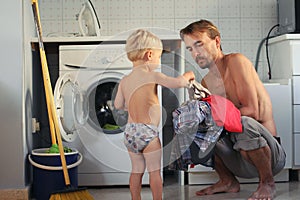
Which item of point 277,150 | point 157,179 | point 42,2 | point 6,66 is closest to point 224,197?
point 277,150

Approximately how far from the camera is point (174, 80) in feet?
8.55

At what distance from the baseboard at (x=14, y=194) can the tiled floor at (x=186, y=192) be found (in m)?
0.39

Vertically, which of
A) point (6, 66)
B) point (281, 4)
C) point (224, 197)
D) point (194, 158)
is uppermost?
point (281, 4)

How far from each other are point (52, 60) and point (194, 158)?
144 cm

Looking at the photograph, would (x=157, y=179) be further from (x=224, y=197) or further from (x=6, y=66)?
(x=6, y=66)


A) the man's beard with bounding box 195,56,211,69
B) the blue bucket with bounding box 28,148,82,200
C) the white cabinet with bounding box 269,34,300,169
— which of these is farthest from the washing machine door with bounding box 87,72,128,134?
the white cabinet with bounding box 269,34,300,169

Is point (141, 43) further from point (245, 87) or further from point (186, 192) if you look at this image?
point (186, 192)

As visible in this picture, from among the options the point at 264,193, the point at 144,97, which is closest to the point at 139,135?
the point at 144,97

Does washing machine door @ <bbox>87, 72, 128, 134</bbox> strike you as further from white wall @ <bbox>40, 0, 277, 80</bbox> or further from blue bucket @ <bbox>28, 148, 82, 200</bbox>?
white wall @ <bbox>40, 0, 277, 80</bbox>

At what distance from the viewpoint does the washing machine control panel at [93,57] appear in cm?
305

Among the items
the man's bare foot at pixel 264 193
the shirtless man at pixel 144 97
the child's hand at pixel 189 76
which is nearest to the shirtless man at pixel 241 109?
the man's bare foot at pixel 264 193

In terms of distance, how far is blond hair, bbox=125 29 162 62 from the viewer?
8.36 feet

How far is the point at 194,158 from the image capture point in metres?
3.07

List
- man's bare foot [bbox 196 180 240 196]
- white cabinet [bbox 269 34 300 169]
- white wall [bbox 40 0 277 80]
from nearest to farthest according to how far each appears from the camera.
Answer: man's bare foot [bbox 196 180 240 196] → white cabinet [bbox 269 34 300 169] → white wall [bbox 40 0 277 80]
